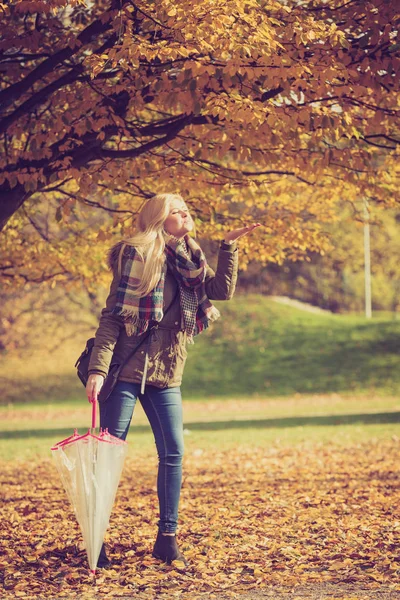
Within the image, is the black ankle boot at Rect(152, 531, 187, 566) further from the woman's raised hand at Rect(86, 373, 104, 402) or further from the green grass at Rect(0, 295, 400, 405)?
the green grass at Rect(0, 295, 400, 405)

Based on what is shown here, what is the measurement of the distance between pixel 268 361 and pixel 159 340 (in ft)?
68.7

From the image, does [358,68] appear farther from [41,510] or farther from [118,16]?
[41,510]

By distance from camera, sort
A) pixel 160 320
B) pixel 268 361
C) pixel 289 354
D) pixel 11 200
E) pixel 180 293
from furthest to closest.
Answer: pixel 289 354
pixel 268 361
pixel 11 200
pixel 180 293
pixel 160 320

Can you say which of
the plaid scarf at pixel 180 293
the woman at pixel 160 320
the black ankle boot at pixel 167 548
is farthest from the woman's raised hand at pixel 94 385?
the black ankle boot at pixel 167 548

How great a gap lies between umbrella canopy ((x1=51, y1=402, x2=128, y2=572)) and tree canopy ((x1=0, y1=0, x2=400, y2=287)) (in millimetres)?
2454

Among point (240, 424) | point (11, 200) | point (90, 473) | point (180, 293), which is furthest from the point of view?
point (240, 424)

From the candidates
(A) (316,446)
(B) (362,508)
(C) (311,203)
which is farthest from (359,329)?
(B) (362,508)

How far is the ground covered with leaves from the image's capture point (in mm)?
4301

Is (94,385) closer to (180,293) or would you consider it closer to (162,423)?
(162,423)

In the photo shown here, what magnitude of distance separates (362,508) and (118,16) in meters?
3.93

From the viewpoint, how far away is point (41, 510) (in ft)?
23.2

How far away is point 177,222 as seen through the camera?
4.64 meters

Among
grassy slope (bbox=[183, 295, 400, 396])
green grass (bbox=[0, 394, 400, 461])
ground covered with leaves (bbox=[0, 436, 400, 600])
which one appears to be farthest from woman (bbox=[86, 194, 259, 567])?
grassy slope (bbox=[183, 295, 400, 396])

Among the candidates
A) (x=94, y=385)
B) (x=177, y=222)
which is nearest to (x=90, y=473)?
(x=94, y=385)
